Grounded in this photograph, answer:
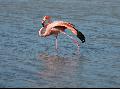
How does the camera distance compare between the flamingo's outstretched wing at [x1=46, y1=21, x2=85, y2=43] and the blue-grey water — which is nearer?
the blue-grey water

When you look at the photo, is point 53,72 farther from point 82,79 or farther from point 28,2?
point 28,2

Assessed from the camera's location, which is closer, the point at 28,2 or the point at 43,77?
the point at 43,77

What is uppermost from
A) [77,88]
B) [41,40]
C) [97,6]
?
[97,6]

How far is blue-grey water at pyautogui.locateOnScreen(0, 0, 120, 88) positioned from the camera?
9992 mm

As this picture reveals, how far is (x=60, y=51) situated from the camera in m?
13.2

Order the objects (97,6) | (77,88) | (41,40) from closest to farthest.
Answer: (77,88) < (41,40) < (97,6)

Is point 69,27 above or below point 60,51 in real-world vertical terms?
above

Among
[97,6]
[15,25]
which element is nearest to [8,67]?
[15,25]

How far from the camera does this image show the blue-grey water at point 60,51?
393 inches

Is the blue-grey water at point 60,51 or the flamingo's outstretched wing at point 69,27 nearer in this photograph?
the blue-grey water at point 60,51

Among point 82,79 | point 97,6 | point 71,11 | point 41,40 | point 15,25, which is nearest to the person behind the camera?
point 82,79

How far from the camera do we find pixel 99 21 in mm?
17766

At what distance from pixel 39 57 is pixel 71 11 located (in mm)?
8208

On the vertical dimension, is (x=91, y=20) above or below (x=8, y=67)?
above
